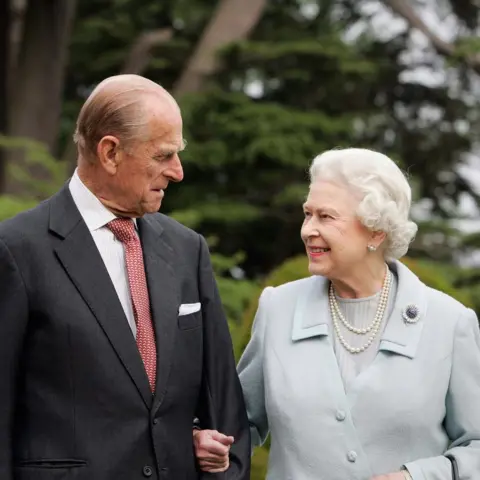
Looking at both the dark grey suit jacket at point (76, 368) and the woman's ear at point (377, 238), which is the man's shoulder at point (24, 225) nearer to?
the dark grey suit jacket at point (76, 368)

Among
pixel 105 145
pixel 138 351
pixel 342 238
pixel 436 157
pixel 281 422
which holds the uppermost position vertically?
pixel 436 157

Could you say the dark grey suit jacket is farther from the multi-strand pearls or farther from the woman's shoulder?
the woman's shoulder

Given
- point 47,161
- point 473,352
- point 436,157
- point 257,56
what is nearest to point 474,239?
point 436,157

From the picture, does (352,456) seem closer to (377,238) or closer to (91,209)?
(377,238)

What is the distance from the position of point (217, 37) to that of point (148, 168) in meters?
8.13

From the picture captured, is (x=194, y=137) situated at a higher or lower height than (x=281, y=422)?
higher

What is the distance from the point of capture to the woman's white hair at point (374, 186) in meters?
3.29

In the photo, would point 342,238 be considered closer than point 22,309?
No

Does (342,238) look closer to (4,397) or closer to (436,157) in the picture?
(4,397)

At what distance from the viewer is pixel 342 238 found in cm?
330

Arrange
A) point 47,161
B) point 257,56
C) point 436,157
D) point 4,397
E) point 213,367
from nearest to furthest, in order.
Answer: point 4,397
point 213,367
point 47,161
point 257,56
point 436,157

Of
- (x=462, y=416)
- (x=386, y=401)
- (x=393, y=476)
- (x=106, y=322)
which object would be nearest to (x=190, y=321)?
(x=106, y=322)

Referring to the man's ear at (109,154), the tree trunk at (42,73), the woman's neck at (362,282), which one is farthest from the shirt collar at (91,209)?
the tree trunk at (42,73)

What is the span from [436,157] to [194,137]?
3.14 m
